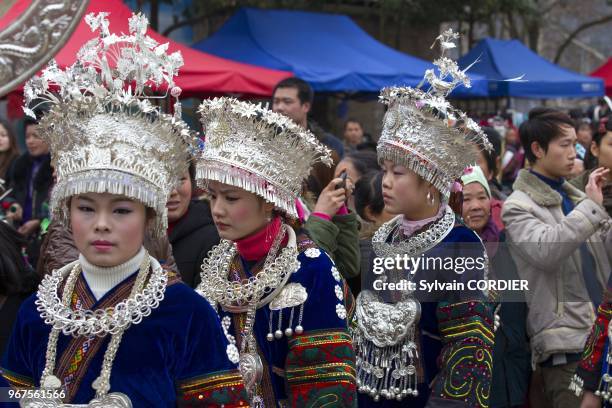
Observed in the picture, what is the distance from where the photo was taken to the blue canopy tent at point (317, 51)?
11.4 meters

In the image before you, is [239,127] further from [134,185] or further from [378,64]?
[378,64]

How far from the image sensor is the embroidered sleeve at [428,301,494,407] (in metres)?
3.50

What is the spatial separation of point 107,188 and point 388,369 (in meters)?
1.50

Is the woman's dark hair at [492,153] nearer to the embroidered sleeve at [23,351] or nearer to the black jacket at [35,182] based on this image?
the black jacket at [35,182]

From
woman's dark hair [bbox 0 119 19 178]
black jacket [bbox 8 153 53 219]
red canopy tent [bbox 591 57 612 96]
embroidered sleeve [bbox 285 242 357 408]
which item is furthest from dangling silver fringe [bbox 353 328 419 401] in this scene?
red canopy tent [bbox 591 57 612 96]

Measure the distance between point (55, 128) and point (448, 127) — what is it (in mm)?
1567

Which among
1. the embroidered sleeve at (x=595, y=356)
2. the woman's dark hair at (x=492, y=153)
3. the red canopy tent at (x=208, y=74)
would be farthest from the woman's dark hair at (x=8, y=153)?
the embroidered sleeve at (x=595, y=356)

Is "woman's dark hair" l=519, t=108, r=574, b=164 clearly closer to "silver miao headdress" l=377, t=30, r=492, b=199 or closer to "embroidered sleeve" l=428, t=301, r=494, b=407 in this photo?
"silver miao headdress" l=377, t=30, r=492, b=199

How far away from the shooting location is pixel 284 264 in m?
3.32

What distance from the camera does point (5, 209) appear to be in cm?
650

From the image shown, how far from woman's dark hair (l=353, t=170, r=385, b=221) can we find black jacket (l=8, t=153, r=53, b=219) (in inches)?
88.3

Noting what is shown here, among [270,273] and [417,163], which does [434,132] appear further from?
[270,273]

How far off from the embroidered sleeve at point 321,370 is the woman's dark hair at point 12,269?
4.71 feet

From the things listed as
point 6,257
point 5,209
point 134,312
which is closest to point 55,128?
point 134,312
